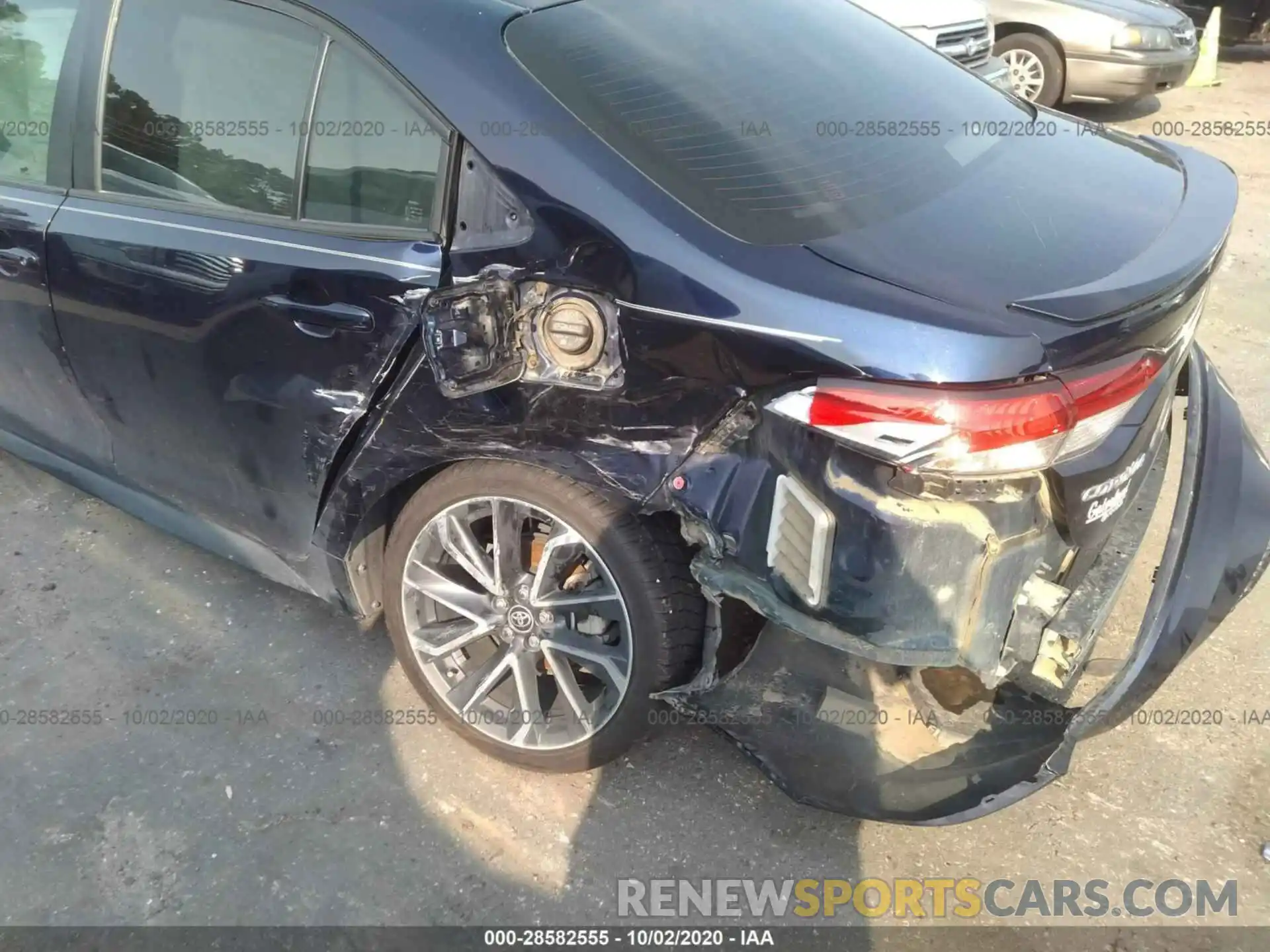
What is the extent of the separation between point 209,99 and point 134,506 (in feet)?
4.11

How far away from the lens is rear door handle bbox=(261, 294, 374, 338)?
2023 mm

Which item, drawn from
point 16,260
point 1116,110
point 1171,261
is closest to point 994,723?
point 1171,261

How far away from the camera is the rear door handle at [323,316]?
202 cm

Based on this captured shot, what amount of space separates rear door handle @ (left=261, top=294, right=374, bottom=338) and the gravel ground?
1070mm

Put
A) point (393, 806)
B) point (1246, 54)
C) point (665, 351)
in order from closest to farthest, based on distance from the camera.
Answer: point (665, 351), point (393, 806), point (1246, 54)

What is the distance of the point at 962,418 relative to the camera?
1.54 m

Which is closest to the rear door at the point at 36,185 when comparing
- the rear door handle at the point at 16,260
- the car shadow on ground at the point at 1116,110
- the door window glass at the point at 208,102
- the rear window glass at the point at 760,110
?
the rear door handle at the point at 16,260

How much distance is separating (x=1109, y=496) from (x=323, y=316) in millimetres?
1657

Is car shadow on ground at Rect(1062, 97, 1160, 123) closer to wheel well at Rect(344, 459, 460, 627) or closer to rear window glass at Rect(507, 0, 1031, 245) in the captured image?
rear window glass at Rect(507, 0, 1031, 245)

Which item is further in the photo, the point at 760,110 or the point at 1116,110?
the point at 1116,110

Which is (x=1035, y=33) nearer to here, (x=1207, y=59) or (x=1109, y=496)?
(x=1207, y=59)

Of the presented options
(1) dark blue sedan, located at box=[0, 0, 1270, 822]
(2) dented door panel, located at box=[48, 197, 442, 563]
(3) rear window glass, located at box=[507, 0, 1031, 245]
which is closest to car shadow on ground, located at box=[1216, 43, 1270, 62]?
(1) dark blue sedan, located at box=[0, 0, 1270, 822]

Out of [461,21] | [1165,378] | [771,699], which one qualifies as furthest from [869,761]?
[461,21]

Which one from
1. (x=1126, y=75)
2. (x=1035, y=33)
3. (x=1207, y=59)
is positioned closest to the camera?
(x=1126, y=75)
